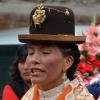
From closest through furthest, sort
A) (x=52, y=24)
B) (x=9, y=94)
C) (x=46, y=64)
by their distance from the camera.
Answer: (x=46, y=64)
(x=52, y=24)
(x=9, y=94)

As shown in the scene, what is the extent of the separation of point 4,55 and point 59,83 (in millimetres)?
2540

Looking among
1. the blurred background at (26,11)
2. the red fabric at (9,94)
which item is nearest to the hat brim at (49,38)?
the red fabric at (9,94)

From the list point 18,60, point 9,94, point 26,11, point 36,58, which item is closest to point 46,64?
point 36,58

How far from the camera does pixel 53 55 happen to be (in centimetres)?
505

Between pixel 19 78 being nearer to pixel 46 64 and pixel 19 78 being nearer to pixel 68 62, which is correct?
pixel 68 62

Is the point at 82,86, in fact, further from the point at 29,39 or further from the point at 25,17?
the point at 25,17

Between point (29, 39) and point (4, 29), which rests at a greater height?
point (29, 39)

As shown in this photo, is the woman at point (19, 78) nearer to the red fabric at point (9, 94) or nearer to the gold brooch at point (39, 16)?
the red fabric at point (9, 94)

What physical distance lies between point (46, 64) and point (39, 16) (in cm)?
35

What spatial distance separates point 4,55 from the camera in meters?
7.63

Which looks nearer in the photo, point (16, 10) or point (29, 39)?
point (29, 39)

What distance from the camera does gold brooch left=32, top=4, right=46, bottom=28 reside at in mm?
5164

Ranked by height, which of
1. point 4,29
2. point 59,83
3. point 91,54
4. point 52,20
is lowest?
point 4,29

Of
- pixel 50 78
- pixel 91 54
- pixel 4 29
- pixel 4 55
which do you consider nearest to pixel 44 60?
pixel 50 78
